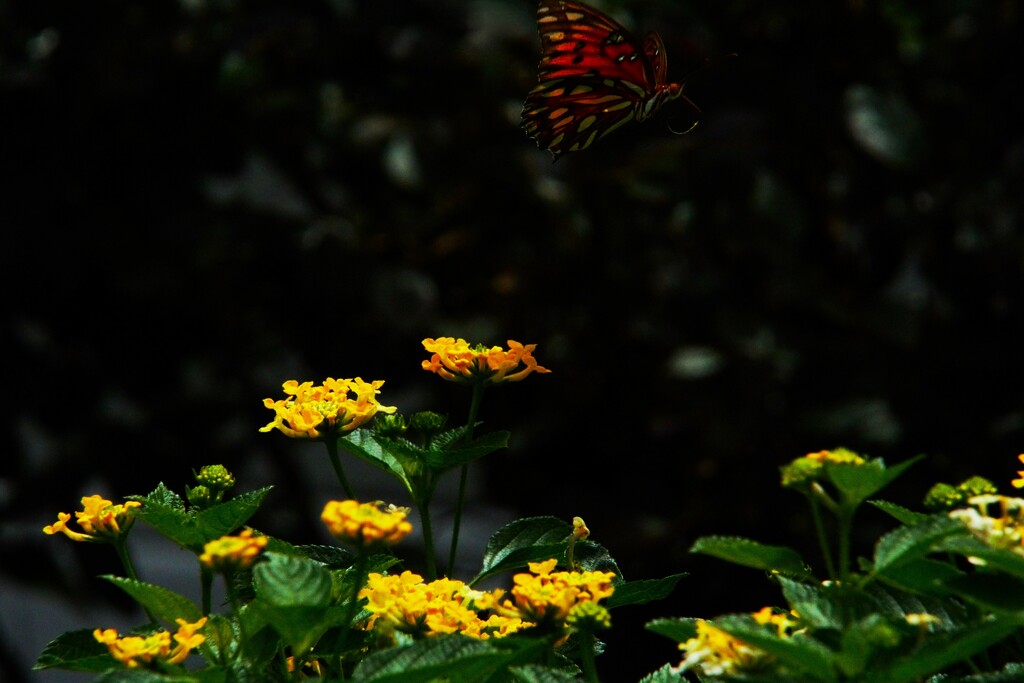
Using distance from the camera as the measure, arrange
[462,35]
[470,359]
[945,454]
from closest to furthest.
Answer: [470,359] < [945,454] < [462,35]

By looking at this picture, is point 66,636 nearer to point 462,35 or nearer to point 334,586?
point 334,586

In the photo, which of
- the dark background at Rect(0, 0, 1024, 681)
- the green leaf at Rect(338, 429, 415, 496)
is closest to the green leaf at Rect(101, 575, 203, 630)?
the green leaf at Rect(338, 429, 415, 496)

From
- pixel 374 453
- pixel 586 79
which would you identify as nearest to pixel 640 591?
pixel 374 453

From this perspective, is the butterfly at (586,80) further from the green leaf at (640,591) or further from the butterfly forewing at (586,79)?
the green leaf at (640,591)

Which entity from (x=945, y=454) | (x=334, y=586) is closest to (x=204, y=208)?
(x=945, y=454)

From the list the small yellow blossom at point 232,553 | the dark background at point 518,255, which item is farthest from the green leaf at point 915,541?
the dark background at point 518,255
